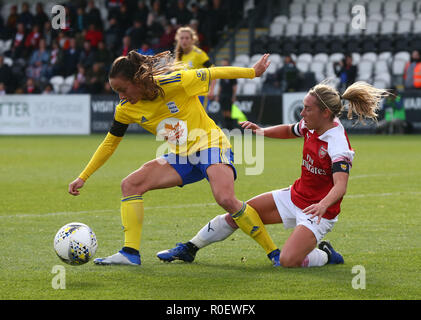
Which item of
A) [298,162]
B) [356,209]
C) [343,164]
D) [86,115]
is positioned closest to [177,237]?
[343,164]

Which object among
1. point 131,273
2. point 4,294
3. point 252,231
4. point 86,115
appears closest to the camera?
point 4,294

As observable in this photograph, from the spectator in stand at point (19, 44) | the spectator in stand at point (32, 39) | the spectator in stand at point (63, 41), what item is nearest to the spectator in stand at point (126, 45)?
the spectator in stand at point (63, 41)

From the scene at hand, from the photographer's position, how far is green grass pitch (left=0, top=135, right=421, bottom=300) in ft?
16.3

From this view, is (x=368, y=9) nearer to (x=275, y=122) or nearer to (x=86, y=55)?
(x=275, y=122)

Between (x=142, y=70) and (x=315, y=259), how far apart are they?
1851 mm

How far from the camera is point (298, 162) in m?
14.3

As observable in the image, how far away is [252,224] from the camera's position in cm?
589

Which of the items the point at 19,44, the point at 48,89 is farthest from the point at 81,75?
the point at 19,44

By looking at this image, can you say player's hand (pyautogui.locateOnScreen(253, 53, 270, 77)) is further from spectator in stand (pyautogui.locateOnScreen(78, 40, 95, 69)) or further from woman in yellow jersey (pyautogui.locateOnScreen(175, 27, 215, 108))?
spectator in stand (pyautogui.locateOnScreen(78, 40, 95, 69))

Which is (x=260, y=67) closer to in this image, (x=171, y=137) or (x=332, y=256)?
(x=171, y=137)

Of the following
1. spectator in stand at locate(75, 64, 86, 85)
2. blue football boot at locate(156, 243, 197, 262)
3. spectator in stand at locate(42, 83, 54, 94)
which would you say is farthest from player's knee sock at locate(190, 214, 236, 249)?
spectator in stand at locate(42, 83, 54, 94)

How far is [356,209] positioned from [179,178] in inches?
127

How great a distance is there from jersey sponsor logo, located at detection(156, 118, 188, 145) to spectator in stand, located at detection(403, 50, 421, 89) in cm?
1622

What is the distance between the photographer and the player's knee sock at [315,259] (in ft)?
18.9
